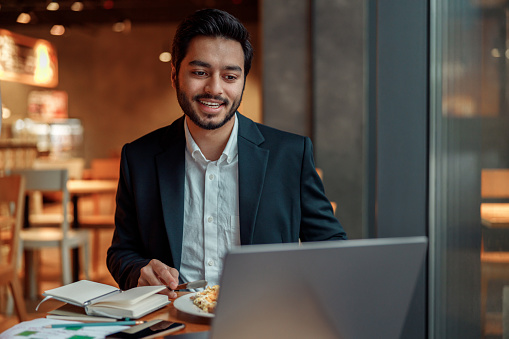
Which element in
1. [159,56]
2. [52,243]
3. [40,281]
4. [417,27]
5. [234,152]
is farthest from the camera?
[159,56]

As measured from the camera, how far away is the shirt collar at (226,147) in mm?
1623

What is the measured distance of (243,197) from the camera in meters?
1.58

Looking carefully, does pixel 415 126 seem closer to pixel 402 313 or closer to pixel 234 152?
pixel 234 152

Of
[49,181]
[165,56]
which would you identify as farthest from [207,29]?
[165,56]

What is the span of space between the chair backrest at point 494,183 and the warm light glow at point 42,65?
9306 millimetres

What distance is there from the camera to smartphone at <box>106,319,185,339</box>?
3.15ft

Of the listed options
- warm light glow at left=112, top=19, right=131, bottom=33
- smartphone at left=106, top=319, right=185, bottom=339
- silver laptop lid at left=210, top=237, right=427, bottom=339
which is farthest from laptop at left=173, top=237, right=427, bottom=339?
warm light glow at left=112, top=19, right=131, bottom=33

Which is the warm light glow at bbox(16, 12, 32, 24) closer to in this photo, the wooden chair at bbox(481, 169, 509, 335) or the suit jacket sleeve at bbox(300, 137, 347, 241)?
the suit jacket sleeve at bbox(300, 137, 347, 241)

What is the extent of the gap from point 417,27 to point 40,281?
421cm

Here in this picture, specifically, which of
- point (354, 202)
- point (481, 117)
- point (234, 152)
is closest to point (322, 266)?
point (481, 117)

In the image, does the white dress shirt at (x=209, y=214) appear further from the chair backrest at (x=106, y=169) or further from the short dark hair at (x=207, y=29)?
the chair backrest at (x=106, y=169)

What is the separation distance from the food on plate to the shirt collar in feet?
1.75

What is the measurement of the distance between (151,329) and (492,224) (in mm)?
811

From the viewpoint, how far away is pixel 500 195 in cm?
123
